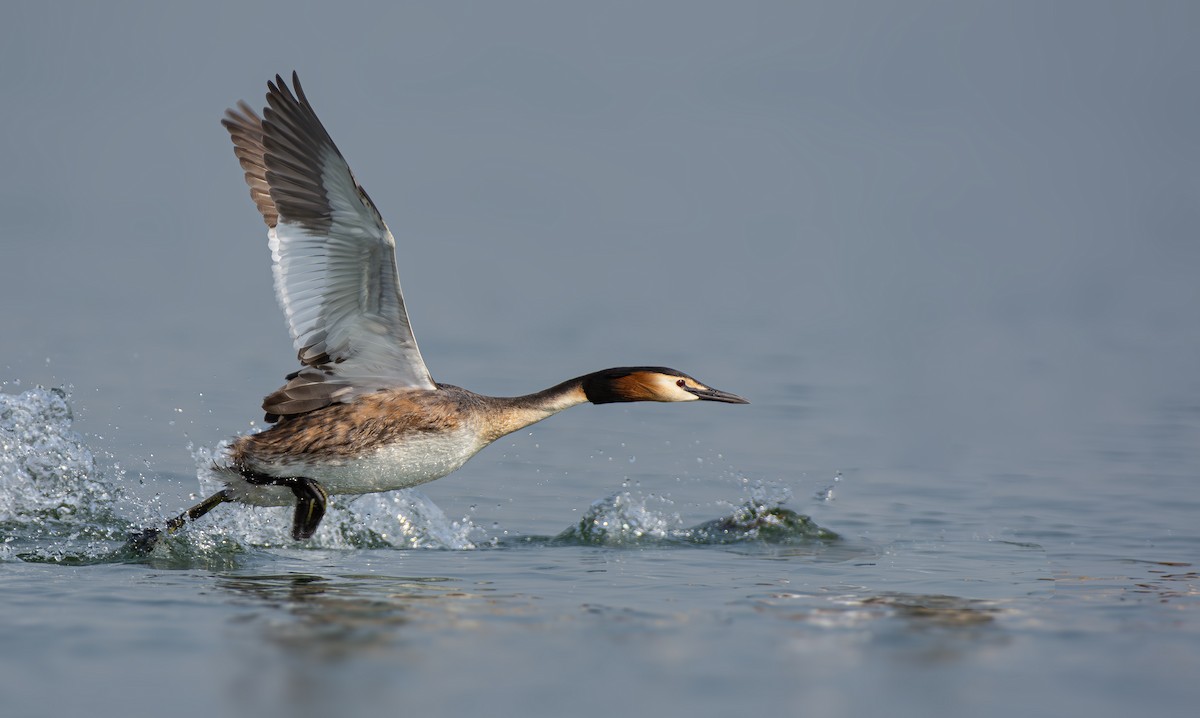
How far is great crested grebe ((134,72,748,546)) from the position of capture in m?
8.64

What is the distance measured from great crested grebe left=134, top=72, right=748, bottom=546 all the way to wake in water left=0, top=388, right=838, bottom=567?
0.30 meters

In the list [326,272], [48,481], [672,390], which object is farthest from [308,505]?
[672,390]

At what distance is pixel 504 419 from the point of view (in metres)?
9.12

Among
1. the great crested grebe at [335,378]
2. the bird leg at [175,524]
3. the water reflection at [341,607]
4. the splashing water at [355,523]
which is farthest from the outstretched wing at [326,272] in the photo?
the water reflection at [341,607]

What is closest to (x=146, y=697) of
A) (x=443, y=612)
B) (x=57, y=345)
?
(x=443, y=612)

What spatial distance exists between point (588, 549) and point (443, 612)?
2.15 meters

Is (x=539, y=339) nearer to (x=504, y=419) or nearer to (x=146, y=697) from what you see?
(x=504, y=419)

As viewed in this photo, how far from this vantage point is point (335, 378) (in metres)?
9.10

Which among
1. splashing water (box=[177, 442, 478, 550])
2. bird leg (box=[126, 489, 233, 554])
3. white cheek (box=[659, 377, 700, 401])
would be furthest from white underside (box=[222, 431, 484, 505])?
white cheek (box=[659, 377, 700, 401])

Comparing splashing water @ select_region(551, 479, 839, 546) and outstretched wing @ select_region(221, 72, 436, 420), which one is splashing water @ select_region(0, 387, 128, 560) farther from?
splashing water @ select_region(551, 479, 839, 546)

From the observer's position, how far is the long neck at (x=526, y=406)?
9094 mm

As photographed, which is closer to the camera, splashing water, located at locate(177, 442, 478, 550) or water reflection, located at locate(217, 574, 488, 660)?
water reflection, located at locate(217, 574, 488, 660)

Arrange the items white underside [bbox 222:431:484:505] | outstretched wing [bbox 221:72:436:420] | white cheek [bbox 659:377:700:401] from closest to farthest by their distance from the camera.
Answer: outstretched wing [bbox 221:72:436:420] → white underside [bbox 222:431:484:505] → white cheek [bbox 659:377:700:401]

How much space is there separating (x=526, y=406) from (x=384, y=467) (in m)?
0.92
